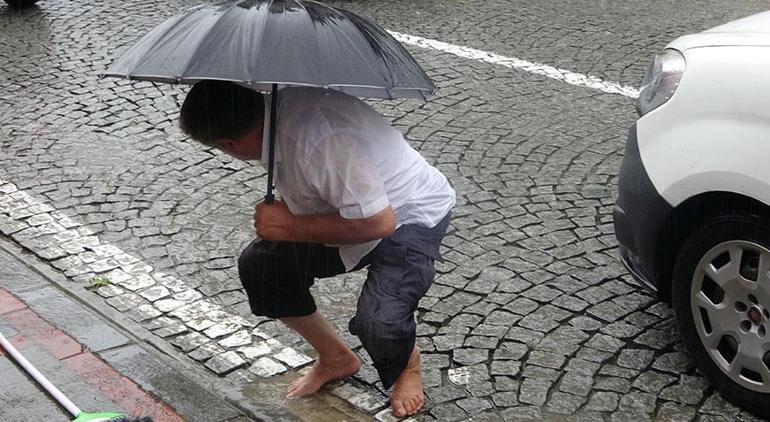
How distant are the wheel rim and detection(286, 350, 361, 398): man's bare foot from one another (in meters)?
1.28

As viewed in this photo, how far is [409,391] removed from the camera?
3527 mm

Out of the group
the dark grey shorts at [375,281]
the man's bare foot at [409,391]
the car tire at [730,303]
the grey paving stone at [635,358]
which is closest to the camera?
the dark grey shorts at [375,281]

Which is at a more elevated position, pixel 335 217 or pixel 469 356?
pixel 335 217

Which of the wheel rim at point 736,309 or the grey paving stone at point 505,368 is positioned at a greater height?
the wheel rim at point 736,309

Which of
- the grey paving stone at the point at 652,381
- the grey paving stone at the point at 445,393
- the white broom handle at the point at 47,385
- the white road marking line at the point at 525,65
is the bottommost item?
the grey paving stone at the point at 445,393

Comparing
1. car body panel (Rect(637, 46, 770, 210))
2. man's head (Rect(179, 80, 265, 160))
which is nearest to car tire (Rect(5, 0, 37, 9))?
man's head (Rect(179, 80, 265, 160))

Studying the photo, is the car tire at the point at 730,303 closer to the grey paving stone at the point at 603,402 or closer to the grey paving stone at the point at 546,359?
the grey paving stone at the point at 603,402

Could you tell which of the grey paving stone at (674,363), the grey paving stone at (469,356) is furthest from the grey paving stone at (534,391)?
the grey paving stone at (674,363)

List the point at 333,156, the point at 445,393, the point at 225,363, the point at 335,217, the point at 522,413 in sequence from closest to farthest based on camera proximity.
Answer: the point at 333,156
the point at 335,217
the point at 522,413
the point at 445,393
the point at 225,363

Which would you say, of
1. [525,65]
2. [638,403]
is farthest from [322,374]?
[525,65]

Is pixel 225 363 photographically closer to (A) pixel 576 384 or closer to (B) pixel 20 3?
(A) pixel 576 384

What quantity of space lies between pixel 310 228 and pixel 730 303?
1.51m

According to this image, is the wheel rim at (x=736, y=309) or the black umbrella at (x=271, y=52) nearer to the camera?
the black umbrella at (x=271, y=52)

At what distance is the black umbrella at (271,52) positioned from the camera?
2.76 metres
